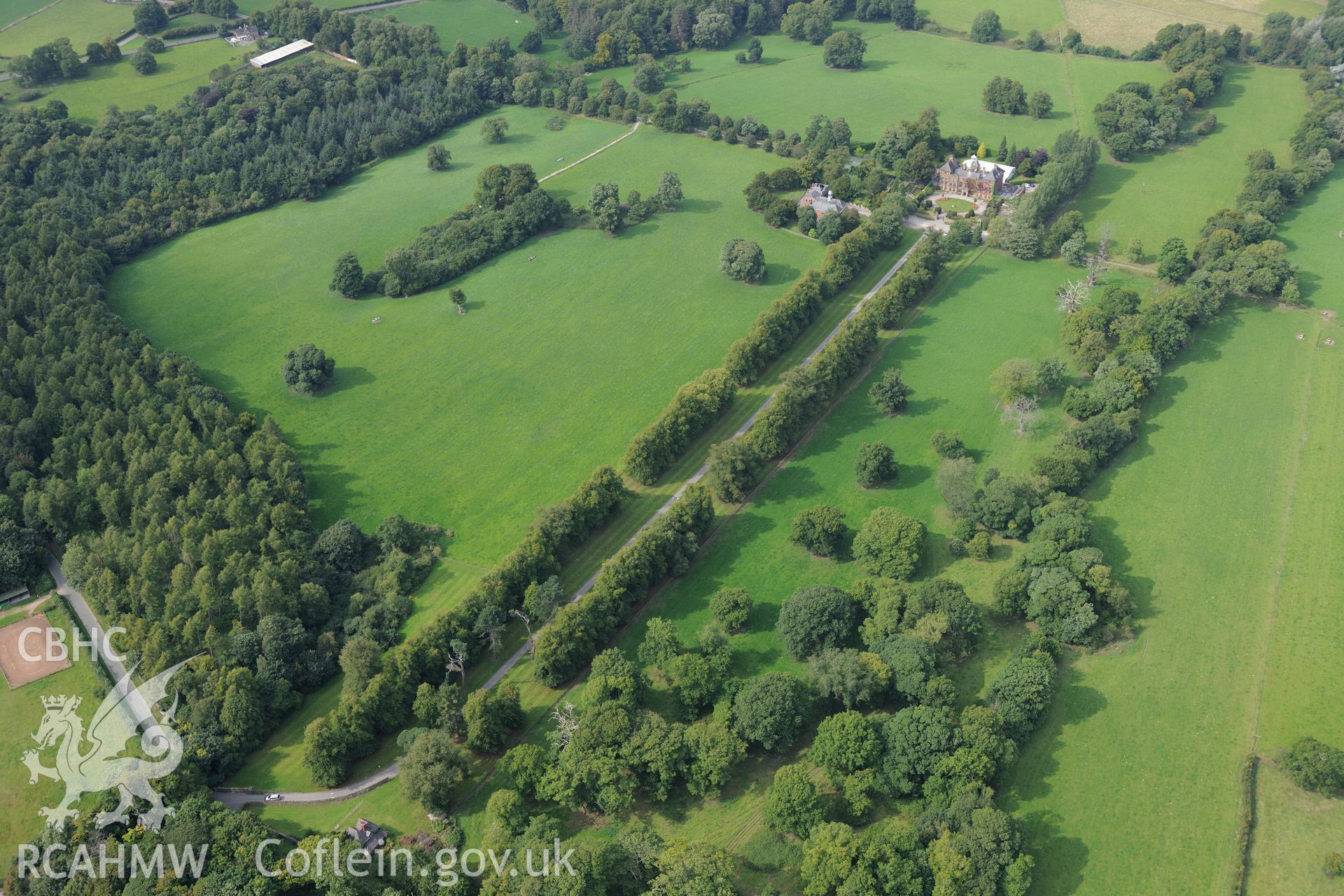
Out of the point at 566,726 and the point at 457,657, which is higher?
the point at 566,726

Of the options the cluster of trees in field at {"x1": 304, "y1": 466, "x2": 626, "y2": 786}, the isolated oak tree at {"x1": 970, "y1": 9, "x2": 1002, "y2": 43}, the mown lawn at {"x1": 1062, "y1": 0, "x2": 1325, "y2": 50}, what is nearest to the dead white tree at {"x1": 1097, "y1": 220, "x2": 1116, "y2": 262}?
the cluster of trees in field at {"x1": 304, "y1": 466, "x2": 626, "y2": 786}

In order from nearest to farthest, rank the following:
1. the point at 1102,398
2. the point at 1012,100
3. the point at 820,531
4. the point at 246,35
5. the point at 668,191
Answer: the point at 820,531, the point at 1102,398, the point at 668,191, the point at 1012,100, the point at 246,35

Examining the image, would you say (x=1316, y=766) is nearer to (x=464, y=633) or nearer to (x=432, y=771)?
(x=432, y=771)

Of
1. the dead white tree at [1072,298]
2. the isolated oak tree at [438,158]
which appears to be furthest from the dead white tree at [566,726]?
the isolated oak tree at [438,158]

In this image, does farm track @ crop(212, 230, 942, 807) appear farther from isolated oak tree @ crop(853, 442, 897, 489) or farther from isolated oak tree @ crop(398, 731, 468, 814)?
isolated oak tree @ crop(853, 442, 897, 489)

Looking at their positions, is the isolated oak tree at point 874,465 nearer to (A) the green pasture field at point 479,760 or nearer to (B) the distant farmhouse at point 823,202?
(A) the green pasture field at point 479,760

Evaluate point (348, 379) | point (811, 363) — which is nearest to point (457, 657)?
point (348, 379)

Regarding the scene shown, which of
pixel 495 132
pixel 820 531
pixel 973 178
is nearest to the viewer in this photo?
pixel 820 531

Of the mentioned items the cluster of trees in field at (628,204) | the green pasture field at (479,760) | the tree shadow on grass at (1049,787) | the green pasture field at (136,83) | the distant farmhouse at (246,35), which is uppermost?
the distant farmhouse at (246,35)
